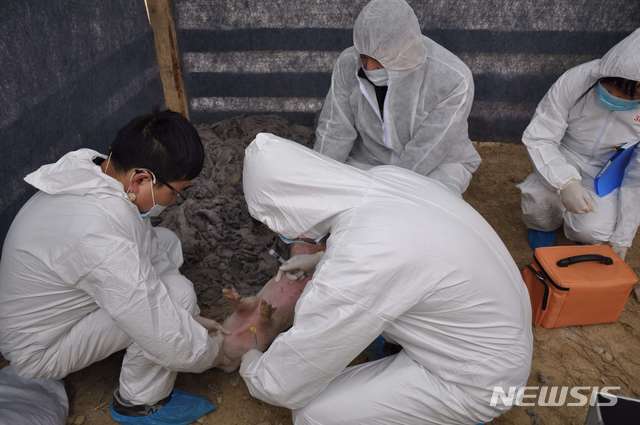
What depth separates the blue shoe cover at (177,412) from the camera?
7.48 ft

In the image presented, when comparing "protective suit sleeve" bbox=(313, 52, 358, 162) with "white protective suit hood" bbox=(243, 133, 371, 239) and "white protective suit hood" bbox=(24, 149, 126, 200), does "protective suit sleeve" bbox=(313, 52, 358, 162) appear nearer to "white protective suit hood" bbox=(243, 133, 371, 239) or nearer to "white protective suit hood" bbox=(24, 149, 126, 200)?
"white protective suit hood" bbox=(243, 133, 371, 239)

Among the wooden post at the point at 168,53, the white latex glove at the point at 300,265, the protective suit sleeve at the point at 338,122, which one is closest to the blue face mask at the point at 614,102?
the protective suit sleeve at the point at 338,122

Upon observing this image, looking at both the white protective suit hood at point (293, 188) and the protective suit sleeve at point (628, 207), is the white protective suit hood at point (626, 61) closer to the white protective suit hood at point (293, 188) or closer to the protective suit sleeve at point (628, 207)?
the protective suit sleeve at point (628, 207)

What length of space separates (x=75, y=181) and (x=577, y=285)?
241 centimetres

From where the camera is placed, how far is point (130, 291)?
180cm

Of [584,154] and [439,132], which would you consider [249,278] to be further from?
[584,154]

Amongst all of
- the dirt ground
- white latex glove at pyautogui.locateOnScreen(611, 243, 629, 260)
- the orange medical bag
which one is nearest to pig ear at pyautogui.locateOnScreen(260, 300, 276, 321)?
the dirt ground

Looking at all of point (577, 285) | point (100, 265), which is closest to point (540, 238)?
point (577, 285)

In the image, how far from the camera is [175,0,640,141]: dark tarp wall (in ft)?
12.6

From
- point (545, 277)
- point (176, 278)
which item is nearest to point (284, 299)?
point (176, 278)

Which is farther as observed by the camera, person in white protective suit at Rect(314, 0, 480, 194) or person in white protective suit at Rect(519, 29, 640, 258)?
person in white protective suit at Rect(519, 29, 640, 258)

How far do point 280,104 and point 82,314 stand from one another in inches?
104

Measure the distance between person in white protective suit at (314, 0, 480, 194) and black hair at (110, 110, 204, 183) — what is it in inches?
46.2

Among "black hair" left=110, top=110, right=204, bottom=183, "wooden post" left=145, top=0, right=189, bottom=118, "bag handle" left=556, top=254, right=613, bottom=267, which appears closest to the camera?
"black hair" left=110, top=110, right=204, bottom=183
